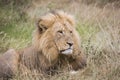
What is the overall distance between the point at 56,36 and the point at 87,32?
3.20m

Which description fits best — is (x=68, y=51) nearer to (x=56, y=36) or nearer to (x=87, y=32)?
(x=56, y=36)

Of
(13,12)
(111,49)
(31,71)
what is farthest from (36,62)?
(13,12)

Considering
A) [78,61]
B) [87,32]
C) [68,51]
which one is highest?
[87,32]

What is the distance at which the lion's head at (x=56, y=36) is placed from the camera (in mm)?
5832

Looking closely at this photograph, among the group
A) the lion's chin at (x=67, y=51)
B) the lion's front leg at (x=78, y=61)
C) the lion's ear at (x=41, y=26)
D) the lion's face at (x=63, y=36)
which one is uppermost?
the lion's ear at (x=41, y=26)

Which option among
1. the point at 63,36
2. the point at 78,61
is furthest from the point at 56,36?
the point at 78,61

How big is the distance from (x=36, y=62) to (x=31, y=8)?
6598mm

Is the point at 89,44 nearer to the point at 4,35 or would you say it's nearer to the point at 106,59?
the point at 106,59

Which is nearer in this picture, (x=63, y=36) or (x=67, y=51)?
(x=67, y=51)

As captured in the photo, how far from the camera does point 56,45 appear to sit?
589 cm

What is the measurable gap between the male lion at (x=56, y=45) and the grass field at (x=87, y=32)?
142 mm

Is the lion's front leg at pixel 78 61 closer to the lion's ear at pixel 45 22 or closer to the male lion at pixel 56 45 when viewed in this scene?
the male lion at pixel 56 45

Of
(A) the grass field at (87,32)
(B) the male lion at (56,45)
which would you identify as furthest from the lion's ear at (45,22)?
(A) the grass field at (87,32)

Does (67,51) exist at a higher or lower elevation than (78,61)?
higher
